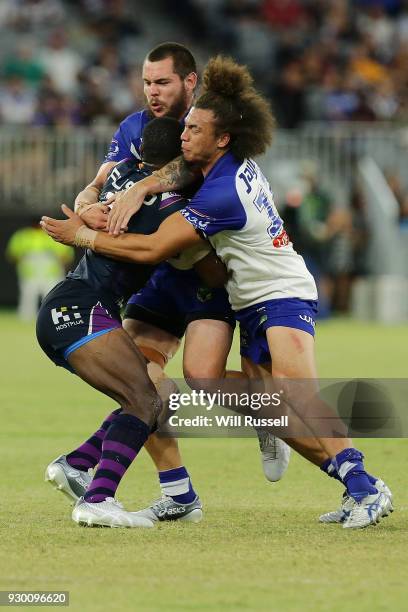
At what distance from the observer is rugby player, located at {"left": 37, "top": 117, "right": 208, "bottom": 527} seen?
6609 mm

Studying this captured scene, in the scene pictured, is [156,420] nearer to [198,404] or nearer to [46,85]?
[198,404]

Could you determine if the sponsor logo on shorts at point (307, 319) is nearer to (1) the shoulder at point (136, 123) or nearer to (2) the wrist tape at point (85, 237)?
(2) the wrist tape at point (85, 237)

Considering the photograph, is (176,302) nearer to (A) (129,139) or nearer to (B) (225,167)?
(B) (225,167)

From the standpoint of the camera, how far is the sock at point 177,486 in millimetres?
7023

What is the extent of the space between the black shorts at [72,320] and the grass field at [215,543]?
0.91 metres

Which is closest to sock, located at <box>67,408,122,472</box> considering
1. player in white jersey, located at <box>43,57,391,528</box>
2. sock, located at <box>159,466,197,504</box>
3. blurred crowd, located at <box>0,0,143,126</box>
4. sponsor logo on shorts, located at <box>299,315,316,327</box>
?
sock, located at <box>159,466,197,504</box>

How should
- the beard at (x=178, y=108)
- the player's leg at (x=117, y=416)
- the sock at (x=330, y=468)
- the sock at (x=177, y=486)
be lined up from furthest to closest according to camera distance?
the beard at (x=178, y=108), the sock at (x=177, y=486), the sock at (x=330, y=468), the player's leg at (x=117, y=416)

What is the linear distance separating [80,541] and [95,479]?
505 millimetres

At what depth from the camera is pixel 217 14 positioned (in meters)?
27.4

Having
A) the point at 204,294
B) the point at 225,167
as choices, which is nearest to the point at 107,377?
the point at 204,294

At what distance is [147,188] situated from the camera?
6824 mm

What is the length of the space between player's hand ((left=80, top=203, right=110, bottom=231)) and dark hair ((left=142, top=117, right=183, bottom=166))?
383 mm

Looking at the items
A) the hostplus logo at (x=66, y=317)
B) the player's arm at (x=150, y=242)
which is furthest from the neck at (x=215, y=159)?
the hostplus logo at (x=66, y=317)

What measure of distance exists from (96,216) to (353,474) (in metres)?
1.85
